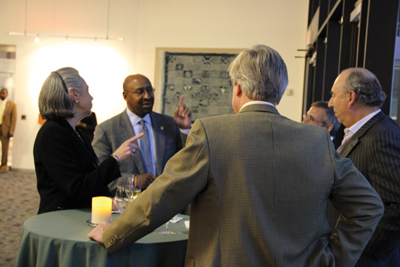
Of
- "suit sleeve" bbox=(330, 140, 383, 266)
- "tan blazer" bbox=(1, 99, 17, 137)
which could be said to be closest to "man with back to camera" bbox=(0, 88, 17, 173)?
"tan blazer" bbox=(1, 99, 17, 137)

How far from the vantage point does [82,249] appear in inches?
66.7

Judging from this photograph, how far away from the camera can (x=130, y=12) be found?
8.94 metres

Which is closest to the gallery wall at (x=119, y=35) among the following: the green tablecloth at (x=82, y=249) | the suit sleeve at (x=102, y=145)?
the suit sleeve at (x=102, y=145)

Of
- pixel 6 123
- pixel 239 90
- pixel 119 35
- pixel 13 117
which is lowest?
pixel 6 123

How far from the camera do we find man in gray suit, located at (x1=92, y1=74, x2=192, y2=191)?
120 inches

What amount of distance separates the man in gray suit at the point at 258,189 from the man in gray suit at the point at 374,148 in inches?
19.5

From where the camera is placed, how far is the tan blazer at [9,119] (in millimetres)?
8977

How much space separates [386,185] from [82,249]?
1380 mm

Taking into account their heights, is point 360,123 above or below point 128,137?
above

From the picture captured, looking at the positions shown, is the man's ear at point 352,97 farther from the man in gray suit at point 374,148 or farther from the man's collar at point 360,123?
the man's collar at point 360,123

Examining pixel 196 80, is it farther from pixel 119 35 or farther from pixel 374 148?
pixel 374 148

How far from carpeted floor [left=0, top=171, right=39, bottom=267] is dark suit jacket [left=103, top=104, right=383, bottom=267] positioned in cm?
282

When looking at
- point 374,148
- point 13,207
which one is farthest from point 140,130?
point 13,207

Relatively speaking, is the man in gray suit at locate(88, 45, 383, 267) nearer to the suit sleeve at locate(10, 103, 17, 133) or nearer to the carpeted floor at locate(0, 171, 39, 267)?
the carpeted floor at locate(0, 171, 39, 267)
